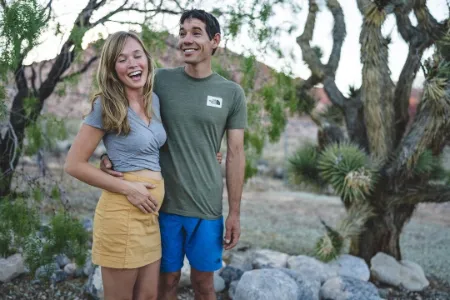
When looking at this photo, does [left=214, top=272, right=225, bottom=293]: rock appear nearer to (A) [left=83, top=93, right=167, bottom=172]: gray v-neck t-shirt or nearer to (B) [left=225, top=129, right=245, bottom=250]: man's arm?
(B) [left=225, top=129, right=245, bottom=250]: man's arm

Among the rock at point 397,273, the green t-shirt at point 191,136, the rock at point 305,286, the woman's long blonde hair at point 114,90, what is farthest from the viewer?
the rock at point 397,273

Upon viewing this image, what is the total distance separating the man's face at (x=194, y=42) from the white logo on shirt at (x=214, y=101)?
0.19m

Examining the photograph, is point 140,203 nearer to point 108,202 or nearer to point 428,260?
point 108,202

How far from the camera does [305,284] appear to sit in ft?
13.7

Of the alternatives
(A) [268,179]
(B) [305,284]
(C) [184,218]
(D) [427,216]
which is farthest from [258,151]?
(A) [268,179]

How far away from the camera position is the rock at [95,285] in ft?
12.8

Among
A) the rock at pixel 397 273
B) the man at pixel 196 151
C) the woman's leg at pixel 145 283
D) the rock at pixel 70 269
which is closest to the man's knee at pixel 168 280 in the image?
the man at pixel 196 151

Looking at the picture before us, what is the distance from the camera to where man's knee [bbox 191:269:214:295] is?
9.14 ft

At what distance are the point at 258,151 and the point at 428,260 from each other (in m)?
3.02

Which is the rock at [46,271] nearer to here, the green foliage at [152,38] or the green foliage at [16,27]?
the green foliage at [16,27]

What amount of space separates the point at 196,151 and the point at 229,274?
88.3 inches

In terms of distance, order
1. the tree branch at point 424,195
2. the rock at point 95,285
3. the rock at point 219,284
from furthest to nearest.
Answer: the tree branch at point 424,195 → the rock at point 219,284 → the rock at point 95,285

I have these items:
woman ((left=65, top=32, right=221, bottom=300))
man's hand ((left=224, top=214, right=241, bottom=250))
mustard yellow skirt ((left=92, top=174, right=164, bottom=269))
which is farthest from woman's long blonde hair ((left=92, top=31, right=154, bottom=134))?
man's hand ((left=224, top=214, right=241, bottom=250))

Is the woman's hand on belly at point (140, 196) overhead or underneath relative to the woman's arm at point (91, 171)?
underneath
